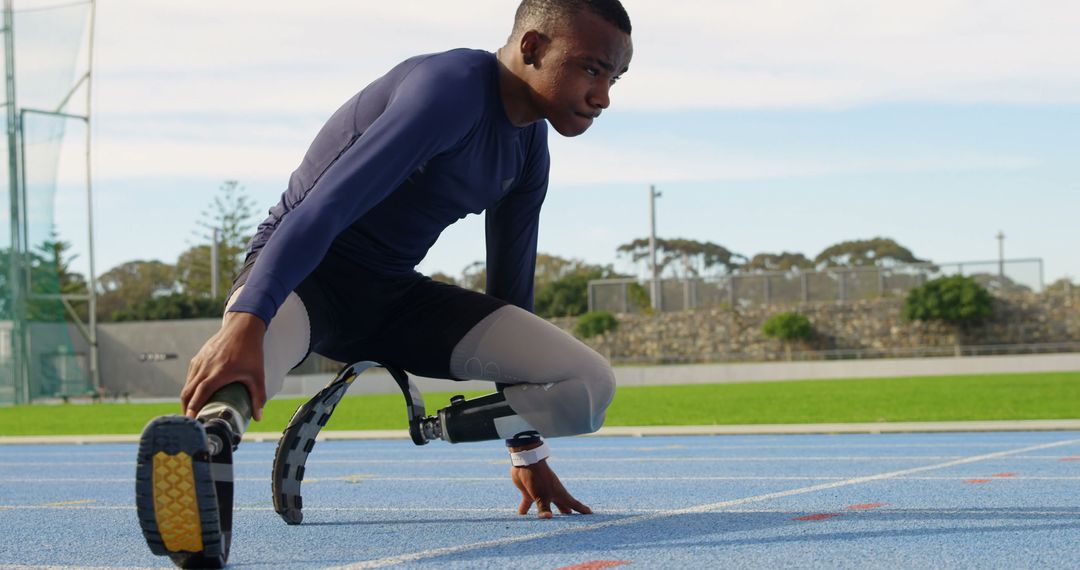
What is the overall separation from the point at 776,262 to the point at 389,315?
97606mm

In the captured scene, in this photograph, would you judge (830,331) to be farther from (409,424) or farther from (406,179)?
(406,179)

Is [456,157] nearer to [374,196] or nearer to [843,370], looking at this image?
[374,196]

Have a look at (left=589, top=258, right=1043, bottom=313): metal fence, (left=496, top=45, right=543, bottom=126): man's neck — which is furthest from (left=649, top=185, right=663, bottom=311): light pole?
(left=496, top=45, right=543, bottom=126): man's neck

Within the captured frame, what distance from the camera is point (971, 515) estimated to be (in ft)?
15.6

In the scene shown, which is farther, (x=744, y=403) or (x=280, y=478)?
(x=744, y=403)

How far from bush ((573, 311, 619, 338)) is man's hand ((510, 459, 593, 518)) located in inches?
2055

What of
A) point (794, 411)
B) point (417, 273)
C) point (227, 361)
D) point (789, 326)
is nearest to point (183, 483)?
point (227, 361)

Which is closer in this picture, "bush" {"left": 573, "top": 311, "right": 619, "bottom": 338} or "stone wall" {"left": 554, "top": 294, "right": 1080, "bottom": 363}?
"stone wall" {"left": 554, "top": 294, "right": 1080, "bottom": 363}

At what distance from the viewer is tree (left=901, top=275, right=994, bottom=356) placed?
166 ft

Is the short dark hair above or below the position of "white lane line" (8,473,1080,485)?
above

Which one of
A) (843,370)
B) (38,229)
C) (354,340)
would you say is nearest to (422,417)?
(354,340)

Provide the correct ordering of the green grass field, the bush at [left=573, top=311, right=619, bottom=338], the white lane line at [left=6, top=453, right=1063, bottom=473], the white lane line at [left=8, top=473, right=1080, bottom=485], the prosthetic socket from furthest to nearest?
the bush at [left=573, top=311, right=619, bottom=338] → the green grass field → the white lane line at [left=6, top=453, right=1063, bottom=473] → the white lane line at [left=8, top=473, right=1080, bottom=485] → the prosthetic socket

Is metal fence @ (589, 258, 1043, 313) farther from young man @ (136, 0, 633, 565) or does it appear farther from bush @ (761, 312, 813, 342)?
young man @ (136, 0, 633, 565)

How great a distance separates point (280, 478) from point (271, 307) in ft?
5.32
